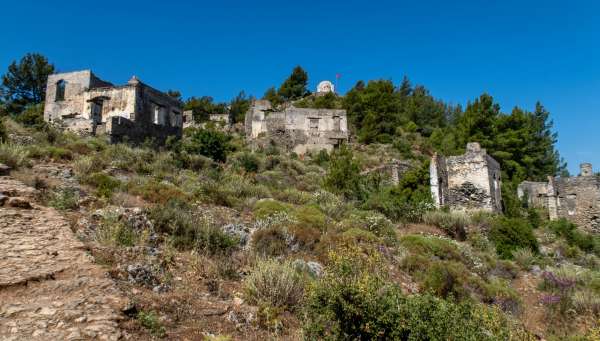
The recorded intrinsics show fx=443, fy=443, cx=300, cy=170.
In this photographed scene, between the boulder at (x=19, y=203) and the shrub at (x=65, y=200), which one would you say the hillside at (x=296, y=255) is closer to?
the shrub at (x=65, y=200)

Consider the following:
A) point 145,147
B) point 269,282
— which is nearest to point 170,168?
point 145,147

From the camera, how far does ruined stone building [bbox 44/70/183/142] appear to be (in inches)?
880

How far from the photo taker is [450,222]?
1593cm

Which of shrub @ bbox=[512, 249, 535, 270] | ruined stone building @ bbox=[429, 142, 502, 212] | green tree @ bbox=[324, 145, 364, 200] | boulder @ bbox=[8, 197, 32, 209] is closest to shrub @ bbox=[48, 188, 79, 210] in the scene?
boulder @ bbox=[8, 197, 32, 209]

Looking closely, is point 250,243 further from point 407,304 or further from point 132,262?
point 407,304

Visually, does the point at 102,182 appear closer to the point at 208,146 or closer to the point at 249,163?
the point at 249,163

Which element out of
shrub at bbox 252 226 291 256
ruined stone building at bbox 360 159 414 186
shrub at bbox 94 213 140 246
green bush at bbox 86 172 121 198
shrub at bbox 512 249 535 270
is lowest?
shrub at bbox 512 249 535 270

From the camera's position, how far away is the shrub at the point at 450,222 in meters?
15.9

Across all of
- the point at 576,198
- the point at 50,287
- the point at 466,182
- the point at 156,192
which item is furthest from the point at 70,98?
the point at 576,198

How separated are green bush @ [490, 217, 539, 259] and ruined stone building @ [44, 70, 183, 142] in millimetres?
15536

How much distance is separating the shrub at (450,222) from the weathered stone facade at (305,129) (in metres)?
16.3

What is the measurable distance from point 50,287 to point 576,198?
2346cm

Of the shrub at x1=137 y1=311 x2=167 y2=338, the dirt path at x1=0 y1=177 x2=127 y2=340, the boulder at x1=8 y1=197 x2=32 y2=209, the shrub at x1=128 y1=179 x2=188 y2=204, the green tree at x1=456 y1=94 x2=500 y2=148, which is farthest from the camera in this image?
the green tree at x1=456 y1=94 x2=500 y2=148

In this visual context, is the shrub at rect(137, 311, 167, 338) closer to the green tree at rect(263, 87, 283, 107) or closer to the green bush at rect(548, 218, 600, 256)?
the green bush at rect(548, 218, 600, 256)
